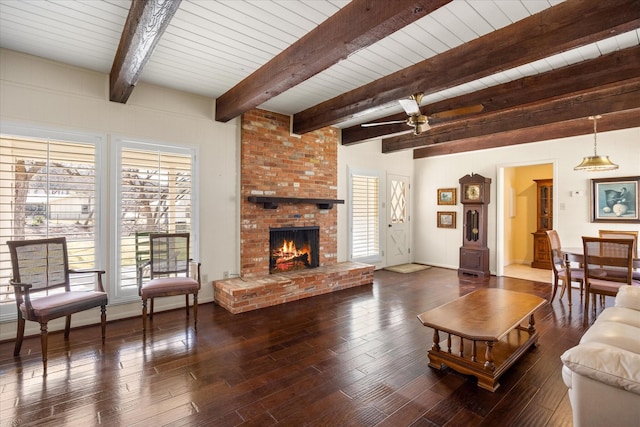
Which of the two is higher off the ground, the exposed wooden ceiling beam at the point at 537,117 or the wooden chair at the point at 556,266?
the exposed wooden ceiling beam at the point at 537,117

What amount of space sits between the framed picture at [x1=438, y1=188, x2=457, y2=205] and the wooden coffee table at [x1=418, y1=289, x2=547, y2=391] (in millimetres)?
4174

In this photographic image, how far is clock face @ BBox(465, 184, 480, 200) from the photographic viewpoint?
21.4ft

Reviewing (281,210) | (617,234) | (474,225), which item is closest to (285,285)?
(281,210)

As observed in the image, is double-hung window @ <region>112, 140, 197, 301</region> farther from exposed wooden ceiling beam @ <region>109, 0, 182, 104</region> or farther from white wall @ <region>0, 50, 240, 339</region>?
exposed wooden ceiling beam @ <region>109, 0, 182, 104</region>

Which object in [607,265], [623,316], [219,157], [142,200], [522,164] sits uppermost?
[522,164]

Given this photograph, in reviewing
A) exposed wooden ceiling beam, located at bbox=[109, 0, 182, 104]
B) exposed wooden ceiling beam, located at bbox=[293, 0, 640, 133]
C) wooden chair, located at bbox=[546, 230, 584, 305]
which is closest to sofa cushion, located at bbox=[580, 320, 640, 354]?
exposed wooden ceiling beam, located at bbox=[293, 0, 640, 133]

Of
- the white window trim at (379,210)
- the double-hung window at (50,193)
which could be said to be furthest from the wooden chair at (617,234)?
the double-hung window at (50,193)

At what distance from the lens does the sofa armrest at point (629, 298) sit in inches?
98.2

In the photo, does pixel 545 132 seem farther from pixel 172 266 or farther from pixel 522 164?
pixel 172 266

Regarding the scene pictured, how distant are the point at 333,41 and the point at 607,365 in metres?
2.59

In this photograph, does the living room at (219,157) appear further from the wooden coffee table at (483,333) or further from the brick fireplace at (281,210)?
the wooden coffee table at (483,333)

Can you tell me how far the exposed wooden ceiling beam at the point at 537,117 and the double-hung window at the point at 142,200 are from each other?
174 inches

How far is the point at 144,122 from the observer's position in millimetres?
3920

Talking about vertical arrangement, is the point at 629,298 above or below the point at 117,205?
below
